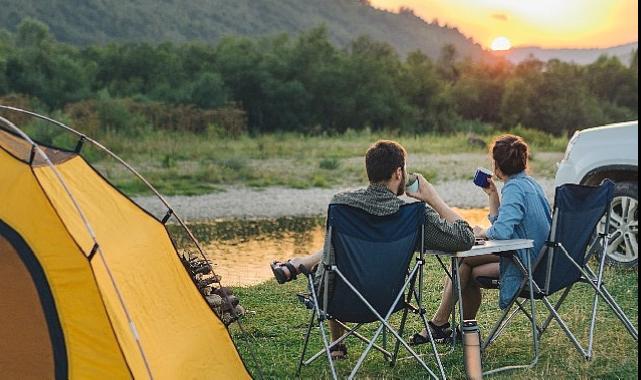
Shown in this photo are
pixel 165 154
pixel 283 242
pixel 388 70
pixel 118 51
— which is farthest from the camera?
pixel 388 70

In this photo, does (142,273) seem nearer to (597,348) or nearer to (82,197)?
(82,197)

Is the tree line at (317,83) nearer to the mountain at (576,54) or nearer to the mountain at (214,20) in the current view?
the mountain at (576,54)

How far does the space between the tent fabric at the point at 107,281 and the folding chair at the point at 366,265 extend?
674 millimetres

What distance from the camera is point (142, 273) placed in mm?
4711

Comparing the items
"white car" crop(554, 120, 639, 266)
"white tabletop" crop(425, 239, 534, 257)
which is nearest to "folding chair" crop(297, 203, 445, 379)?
"white tabletop" crop(425, 239, 534, 257)

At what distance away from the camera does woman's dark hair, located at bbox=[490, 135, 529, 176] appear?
212 inches

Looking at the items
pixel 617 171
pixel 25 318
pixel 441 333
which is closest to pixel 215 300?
pixel 441 333

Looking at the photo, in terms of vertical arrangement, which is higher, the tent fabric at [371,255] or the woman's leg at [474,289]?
the tent fabric at [371,255]

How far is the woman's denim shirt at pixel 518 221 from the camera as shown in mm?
5254

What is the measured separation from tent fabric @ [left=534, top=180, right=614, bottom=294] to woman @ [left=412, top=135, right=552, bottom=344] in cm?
16

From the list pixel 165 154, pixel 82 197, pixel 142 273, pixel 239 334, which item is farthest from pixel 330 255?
pixel 165 154

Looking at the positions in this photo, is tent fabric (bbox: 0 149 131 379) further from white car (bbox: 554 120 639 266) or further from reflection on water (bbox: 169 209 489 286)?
white car (bbox: 554 120 639 266)

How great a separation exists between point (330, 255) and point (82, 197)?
3.95 ft

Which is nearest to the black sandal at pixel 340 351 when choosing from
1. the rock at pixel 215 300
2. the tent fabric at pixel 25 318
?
the rock at pixel 215 300
